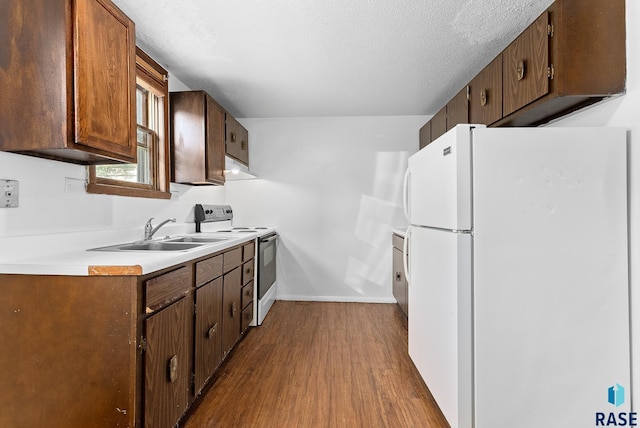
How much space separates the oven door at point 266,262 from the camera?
126 inches

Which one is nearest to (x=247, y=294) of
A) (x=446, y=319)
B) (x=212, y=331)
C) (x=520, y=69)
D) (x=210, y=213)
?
(x=212, y=331)

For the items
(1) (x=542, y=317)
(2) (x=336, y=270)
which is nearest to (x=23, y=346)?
(1) (x=542, y=317)

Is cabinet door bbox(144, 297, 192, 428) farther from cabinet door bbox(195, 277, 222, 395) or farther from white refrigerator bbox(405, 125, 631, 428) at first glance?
white refrigerator bbox(405, 125, 631, 428)

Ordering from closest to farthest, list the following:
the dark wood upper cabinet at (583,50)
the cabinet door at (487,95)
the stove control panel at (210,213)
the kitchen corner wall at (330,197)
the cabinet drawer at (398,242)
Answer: the dark wood upper cabinet at (583,50) < the cabinet door at (487,95) < the stove control panel at (210,213) < the cabinet drawer at (398,242) < the kitchen corner wall at (330,197)

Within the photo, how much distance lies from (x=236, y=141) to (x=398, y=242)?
197 cm

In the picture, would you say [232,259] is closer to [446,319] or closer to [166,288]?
[166,288]

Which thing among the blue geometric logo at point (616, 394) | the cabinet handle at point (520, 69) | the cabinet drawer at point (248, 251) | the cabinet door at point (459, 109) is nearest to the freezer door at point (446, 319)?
the blue geometric logo at point (616, 394)

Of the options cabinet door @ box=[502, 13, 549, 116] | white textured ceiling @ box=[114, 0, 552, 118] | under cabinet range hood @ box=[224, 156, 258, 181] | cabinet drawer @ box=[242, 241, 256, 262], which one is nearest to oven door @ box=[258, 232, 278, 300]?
cabinet drawer @ box=[242, 241, 256, 262]

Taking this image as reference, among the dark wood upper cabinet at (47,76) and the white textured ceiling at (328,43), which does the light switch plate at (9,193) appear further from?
the white textured ceiling at (328,43)

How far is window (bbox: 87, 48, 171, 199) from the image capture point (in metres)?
2.22

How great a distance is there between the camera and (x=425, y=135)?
148 inches

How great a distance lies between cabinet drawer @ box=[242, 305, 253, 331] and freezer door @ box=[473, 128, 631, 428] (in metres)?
1.83

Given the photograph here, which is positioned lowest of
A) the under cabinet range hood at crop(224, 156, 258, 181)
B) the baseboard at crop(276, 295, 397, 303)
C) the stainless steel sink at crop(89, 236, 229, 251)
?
the baseboard at crop(276, 295, 397, 303)

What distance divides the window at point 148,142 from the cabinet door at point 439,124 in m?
2.39
